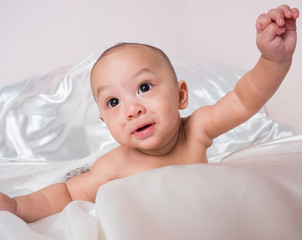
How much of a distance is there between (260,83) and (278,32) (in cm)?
15

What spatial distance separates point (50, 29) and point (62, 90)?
0.70 metres

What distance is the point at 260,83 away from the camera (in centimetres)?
86

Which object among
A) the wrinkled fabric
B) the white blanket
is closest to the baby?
the white blanket

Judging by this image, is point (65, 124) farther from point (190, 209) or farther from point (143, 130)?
point (190, 209)

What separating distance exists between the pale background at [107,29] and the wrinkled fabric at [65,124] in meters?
0.47

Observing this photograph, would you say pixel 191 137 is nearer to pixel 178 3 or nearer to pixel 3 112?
pixel 3 112

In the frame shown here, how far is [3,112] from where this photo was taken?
1.53 meters

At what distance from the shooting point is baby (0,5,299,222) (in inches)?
31.3

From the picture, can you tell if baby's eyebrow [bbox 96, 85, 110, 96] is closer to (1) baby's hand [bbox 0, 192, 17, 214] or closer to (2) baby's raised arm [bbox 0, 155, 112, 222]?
(2) baby's raised arm [bbox 0, 155, 112, 222]

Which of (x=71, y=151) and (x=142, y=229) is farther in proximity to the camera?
(x=71, y=151)

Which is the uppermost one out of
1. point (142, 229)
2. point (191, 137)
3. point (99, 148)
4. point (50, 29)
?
point (50, 29)

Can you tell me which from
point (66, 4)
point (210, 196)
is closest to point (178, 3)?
point (66, 4)

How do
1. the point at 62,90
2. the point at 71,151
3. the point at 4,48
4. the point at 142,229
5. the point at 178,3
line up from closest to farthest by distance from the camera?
the point at 142,229, the point at 71,151, the point at 62,90, the point at 4,48, the point at 178,3

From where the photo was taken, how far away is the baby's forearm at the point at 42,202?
0.81 meters
